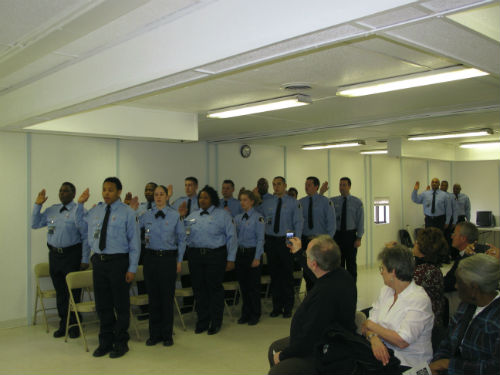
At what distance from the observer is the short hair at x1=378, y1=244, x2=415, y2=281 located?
313 cm

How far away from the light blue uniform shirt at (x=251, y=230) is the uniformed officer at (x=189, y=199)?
33.0 inches

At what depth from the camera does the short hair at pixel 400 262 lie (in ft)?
10.3

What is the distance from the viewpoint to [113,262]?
5082 mm

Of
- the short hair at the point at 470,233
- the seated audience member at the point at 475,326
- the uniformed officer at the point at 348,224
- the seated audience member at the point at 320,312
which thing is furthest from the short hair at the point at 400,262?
the uniformed officer at the point at 348,224

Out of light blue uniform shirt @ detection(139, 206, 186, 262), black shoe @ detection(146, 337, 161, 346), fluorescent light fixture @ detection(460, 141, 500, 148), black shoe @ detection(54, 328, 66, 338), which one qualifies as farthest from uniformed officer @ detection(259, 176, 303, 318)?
fluorescent light fixture @ detection(460, 141, 500, 148)

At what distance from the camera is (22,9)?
289cm

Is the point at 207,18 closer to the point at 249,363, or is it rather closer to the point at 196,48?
the point at 196,48

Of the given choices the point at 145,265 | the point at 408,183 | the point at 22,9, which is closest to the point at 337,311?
the point at 22,9

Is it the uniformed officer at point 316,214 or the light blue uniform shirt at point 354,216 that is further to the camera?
the light blue uniform shirt at point 354,216

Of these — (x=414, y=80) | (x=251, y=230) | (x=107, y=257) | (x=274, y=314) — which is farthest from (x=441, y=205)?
(x=107, y=257)

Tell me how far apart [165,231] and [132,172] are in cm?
236

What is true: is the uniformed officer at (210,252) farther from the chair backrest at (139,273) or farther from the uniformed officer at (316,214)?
the uniformed officer at (316,214)

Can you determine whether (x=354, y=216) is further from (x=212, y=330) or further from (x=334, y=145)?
(x=212, y=330)

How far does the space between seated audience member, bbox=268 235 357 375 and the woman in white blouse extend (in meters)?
0.20
